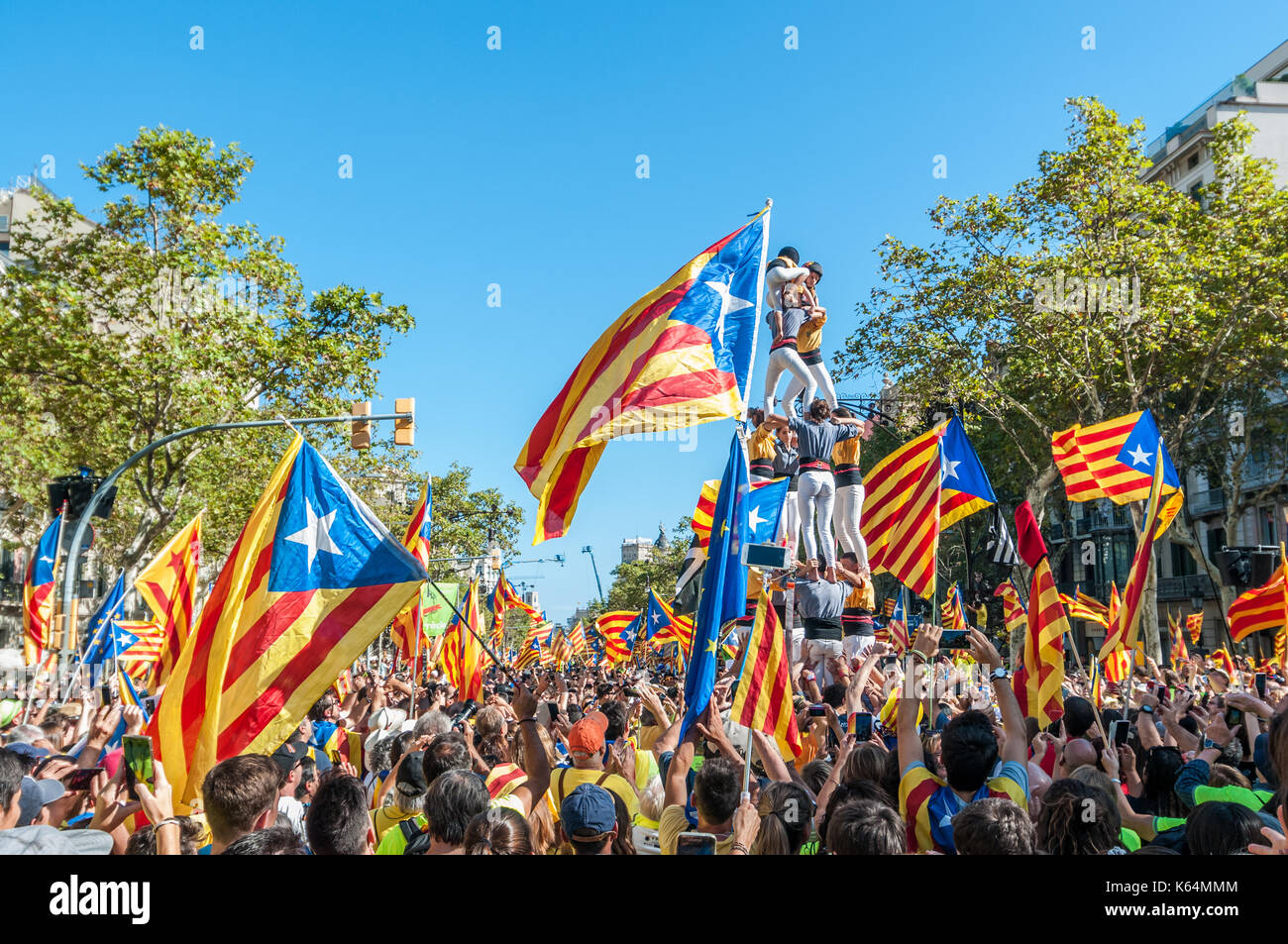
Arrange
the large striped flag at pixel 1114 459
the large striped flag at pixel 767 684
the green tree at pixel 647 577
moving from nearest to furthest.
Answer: the large striped flag at pixel 767 684 → the large striped flag at pixel 1114 459 → the green tree at pixel 647 577

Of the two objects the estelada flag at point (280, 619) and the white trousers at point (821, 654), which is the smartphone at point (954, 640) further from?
the estelada flag at point (280, 619)

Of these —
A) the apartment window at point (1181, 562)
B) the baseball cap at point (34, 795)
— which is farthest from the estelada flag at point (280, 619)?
the apartment window at point (1181, 562)

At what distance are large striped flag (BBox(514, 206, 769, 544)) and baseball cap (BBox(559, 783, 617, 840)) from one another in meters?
2.41

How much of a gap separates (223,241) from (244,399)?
3691 millimetres

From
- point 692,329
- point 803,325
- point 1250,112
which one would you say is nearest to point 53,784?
point 692,329

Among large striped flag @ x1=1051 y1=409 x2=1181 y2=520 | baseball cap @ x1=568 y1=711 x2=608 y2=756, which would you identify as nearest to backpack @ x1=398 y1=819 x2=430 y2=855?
baseball cap @ x1=568 y1=711 x2=608 y2=756

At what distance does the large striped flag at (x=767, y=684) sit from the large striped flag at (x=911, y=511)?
329 cm

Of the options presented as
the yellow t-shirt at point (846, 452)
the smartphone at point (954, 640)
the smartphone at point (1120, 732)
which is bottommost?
the smartphone at point (954, 640)

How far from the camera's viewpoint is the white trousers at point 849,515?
12.3 m

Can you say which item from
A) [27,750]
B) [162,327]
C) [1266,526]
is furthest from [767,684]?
[1266,526]

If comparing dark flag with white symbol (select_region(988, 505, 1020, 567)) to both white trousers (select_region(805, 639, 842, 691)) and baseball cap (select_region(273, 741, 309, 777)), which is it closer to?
white trousers (select_region(805, 639, 842, 691))

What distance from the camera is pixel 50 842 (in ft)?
10.7

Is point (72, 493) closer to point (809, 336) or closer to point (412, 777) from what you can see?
point (809, 336)
